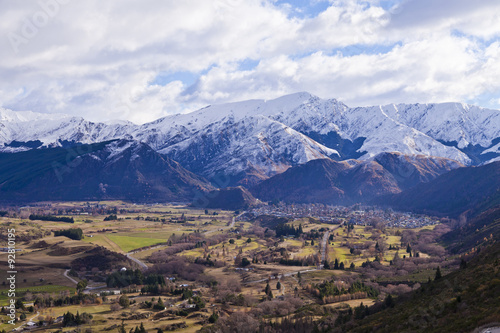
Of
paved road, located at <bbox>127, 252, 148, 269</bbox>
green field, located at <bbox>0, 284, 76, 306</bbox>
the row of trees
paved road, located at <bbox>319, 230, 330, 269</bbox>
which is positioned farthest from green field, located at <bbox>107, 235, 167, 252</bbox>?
paved road, located at <bbox>319, 230, 330, 269</bbox>

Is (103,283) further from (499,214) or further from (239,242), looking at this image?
(499,214)

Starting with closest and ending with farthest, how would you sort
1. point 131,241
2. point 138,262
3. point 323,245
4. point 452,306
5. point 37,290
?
point 452,306, point 37,290, point 138,262, point 323,245, point 131,241

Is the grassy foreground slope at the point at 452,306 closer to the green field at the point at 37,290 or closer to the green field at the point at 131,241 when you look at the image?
the green field at the point at 37,290

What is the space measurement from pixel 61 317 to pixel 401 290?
69597mm

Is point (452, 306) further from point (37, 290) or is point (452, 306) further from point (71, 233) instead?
point (71, 233)

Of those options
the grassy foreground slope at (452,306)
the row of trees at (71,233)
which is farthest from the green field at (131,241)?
the grassy foreground slope at (452,306)

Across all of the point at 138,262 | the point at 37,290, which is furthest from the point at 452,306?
the point at 138,262

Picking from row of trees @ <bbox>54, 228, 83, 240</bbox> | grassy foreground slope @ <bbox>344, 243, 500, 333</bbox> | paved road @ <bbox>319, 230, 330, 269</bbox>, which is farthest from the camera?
row of trees @ <bbox>54, 228, 83, 240</bbox>

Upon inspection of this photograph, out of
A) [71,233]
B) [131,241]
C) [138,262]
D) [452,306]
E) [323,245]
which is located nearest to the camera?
[452,306]

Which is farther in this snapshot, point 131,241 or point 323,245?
point 131,241

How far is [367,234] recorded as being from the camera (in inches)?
7441

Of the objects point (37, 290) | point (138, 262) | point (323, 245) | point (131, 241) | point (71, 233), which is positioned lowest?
point (37, 290)

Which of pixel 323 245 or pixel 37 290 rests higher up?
pixel 323 245

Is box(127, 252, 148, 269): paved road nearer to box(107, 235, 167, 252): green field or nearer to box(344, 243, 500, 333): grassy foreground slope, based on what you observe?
box(107, 235, 167, 252): green field
